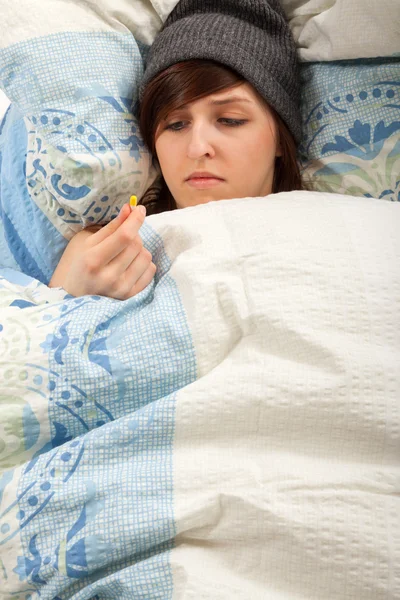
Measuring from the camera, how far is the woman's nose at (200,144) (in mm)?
1066

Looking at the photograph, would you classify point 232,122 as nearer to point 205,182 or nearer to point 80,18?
point 205,182

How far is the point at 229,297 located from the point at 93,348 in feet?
0.65

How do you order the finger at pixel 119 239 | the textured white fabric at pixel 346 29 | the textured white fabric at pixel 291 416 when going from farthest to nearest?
the textured white fabric at pixel 346 29 < the finger at pixel 119 239 < the textured white fabric at pixel 291 416

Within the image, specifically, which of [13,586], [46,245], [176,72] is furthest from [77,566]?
[176,72]

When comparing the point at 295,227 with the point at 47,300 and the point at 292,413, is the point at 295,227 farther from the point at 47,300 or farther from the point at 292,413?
the point at 47,300

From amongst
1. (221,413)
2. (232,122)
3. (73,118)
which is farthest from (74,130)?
(221,413)

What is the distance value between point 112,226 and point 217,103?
305 mm

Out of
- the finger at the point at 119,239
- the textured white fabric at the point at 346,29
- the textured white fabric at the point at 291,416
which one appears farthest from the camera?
the textured white fabric at the point at 346,29

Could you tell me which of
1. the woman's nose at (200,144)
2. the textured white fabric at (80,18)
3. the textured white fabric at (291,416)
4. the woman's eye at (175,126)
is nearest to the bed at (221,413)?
the textured white fabric at (291,416)

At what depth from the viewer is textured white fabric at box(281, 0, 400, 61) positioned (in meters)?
1.06

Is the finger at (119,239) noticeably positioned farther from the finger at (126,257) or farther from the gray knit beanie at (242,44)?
the gray knit beanie at (242,44)

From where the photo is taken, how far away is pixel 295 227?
0.93 m

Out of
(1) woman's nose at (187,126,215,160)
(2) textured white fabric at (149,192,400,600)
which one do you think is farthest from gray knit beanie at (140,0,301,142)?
(2) textured white fabric at (149,192,400,600)

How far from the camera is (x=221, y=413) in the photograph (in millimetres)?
787
